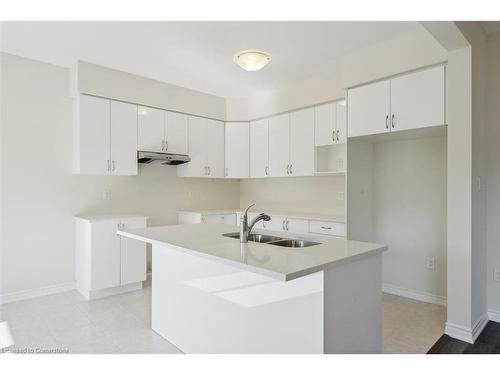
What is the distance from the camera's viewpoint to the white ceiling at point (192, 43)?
8.90 ft

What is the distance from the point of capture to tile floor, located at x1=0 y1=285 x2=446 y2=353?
240cm

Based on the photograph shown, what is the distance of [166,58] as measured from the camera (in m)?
3.35

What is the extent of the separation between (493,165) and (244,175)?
2.98m

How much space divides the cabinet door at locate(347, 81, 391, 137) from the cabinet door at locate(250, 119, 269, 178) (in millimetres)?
1494

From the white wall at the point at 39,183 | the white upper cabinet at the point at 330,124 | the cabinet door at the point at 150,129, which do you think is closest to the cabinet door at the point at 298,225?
the white upper cabinet at the point at 330,124

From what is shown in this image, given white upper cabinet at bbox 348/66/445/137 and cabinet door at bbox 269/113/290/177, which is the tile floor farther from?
cabinet door at bbox 269/113/290/177

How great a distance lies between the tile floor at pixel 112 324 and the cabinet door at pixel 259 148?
7.25 feet

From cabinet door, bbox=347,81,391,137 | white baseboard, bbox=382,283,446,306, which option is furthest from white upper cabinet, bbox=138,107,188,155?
white baseboard, bbox=382,283,446,306

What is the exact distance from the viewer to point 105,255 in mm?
3473

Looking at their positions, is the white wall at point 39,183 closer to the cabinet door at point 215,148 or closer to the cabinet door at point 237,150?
the cabinet door at point 215,148

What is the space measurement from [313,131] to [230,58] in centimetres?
135

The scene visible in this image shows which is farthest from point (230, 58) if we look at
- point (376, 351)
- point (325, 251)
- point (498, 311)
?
point (498, 311)

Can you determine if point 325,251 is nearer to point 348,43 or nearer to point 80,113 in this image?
point 348,43

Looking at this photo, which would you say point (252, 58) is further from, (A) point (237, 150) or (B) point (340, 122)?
(A) point (237, 150)
